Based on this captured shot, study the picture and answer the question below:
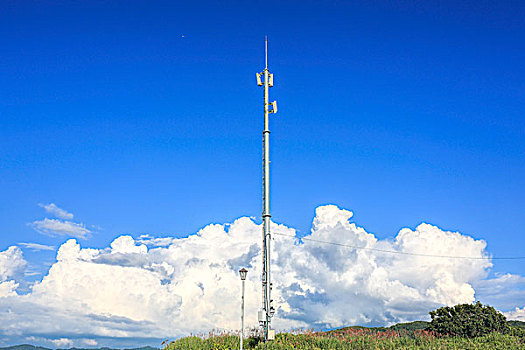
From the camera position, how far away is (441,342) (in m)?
23.6

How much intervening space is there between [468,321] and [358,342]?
707 centimetres

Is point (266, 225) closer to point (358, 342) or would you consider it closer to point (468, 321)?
point (358, 342)

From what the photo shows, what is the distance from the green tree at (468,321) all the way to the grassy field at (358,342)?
813 mm

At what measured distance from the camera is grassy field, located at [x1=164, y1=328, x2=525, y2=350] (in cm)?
2227

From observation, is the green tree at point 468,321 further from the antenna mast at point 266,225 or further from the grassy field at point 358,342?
the antenna mast at point 266,225

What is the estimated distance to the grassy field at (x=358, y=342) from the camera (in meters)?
22.3

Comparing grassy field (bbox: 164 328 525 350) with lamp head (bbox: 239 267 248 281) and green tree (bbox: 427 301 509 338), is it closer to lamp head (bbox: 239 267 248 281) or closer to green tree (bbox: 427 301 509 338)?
green tree (bbox: 427 301 509 338)

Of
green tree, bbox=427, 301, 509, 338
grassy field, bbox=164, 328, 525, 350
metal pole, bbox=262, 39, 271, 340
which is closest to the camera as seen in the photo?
grassy field, bbox=164, 328, 525, 350

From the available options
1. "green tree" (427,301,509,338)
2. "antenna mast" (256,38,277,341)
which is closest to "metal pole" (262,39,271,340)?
"antenna mast" (256,38,277,341)

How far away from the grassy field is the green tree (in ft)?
2.67

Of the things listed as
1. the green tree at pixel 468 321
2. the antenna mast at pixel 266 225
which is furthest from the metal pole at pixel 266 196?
the green tree at pixel 468 321

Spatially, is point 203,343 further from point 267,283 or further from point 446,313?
point 446,313

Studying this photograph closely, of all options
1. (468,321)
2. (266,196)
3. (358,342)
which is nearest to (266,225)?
(266,196)

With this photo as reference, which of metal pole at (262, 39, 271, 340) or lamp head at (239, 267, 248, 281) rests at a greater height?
metal pole at (262, 39, 271, 340)
